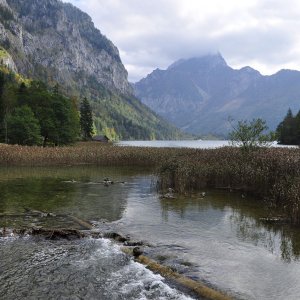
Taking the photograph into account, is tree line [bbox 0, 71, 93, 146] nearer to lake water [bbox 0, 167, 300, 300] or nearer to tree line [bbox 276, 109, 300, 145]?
lake water [bbox 0, 167, 300, 300]

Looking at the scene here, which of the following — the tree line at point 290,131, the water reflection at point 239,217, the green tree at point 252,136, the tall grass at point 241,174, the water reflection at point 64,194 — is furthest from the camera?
the tree line at point 290,131

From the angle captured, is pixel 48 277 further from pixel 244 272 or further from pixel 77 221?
pixel 77 221

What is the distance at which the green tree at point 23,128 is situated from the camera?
70938 mm

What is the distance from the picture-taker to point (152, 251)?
47.0 feet

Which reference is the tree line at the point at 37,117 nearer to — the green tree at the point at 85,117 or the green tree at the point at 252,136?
the green tree at the point at 85,117

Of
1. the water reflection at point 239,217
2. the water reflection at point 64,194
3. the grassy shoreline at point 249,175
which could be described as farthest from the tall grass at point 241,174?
the water reflection at point 64,194

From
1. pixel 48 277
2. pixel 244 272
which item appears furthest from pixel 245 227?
pixel 48 277

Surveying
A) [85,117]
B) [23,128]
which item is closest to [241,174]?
[23,128]

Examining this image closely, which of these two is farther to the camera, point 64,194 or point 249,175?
point 64,194

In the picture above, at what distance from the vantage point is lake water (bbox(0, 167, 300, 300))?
35.1 ft

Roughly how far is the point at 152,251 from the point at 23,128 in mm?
62121

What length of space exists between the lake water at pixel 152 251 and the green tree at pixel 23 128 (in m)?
47.3

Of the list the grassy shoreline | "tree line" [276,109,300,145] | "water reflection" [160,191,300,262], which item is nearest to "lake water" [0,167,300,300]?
"water reflection" [160,191,300,262]

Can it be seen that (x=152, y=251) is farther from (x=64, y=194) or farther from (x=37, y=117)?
(x=37, y=117)
